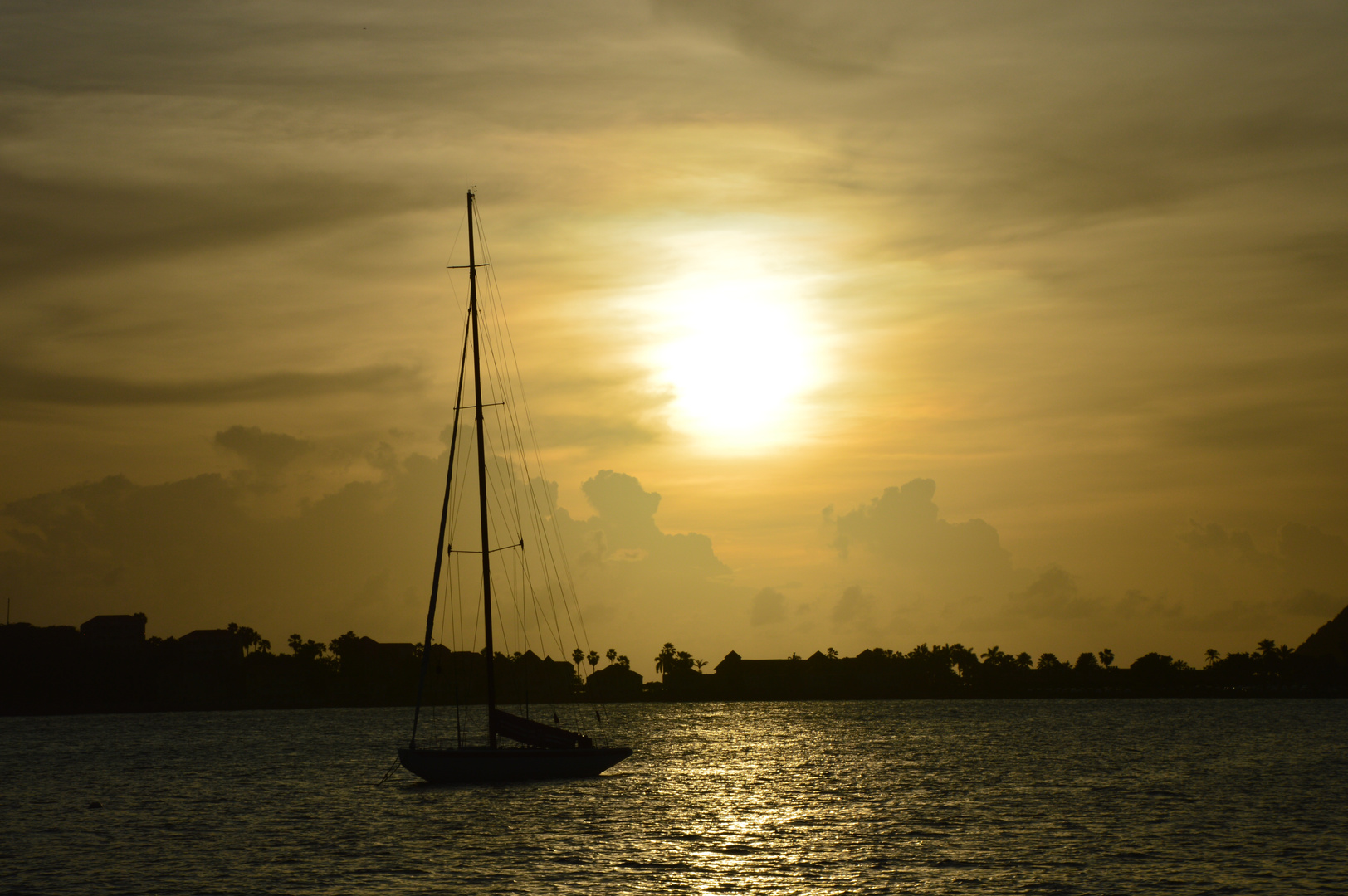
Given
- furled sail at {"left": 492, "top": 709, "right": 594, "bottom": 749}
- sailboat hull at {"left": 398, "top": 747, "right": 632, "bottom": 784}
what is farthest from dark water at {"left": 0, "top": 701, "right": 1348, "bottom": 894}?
furled sail at {"left": 492, "top": 709, "right": 594, "bottom": 749}

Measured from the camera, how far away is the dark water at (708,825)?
140 ft

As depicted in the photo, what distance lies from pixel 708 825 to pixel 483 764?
436 inches

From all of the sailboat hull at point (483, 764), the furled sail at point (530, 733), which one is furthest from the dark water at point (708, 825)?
the furled sail at point (530, 733)

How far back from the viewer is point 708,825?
5697 centimetres

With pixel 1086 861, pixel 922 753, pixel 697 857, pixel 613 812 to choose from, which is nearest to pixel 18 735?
pixel 922 753

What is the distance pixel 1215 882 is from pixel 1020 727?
134150 millimetres

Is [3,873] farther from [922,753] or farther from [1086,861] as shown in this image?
[922,753]

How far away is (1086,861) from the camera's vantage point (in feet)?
148

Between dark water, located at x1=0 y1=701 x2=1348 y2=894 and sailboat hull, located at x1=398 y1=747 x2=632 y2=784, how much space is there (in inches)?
79.5

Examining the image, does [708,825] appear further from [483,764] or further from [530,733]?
[483,764]

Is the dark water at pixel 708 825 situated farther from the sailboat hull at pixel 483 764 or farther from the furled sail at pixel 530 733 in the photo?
the furled sail at pixel 530 733

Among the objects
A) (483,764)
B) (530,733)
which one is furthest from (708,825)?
(483,764)

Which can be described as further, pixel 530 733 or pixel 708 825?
pixel 530 733

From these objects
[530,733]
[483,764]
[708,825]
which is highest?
[530,733]
